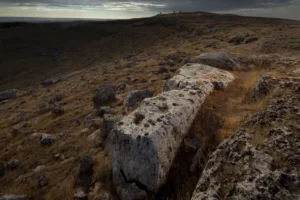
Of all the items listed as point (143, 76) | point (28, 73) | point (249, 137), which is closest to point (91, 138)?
point (249, 137)

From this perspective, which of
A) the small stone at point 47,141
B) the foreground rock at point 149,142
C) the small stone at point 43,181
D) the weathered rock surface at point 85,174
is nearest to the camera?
the foreground rock at point 149,142

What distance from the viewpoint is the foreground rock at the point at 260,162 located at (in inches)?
203

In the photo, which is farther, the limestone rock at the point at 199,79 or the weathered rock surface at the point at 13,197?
the limestone rock at the point at 199,79

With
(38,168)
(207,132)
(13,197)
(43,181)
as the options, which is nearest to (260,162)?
(207,132)

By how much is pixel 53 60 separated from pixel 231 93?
65.8 m

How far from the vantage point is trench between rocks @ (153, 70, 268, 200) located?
24.5 ft

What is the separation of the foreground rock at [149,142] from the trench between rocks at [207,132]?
1.01ft

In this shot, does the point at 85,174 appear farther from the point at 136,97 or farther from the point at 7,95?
the point at 7,95

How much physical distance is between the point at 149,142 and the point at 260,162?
3.32m

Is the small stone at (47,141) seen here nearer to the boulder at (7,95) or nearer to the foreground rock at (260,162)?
the foreground rock at (260,162)

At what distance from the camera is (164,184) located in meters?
7.63

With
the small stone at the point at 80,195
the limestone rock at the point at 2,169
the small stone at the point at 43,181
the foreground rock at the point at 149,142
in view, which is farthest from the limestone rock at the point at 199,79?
the limestone rock at the point at 2,169

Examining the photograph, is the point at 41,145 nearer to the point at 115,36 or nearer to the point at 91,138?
the point at 91,138

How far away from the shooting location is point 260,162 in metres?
5.79
